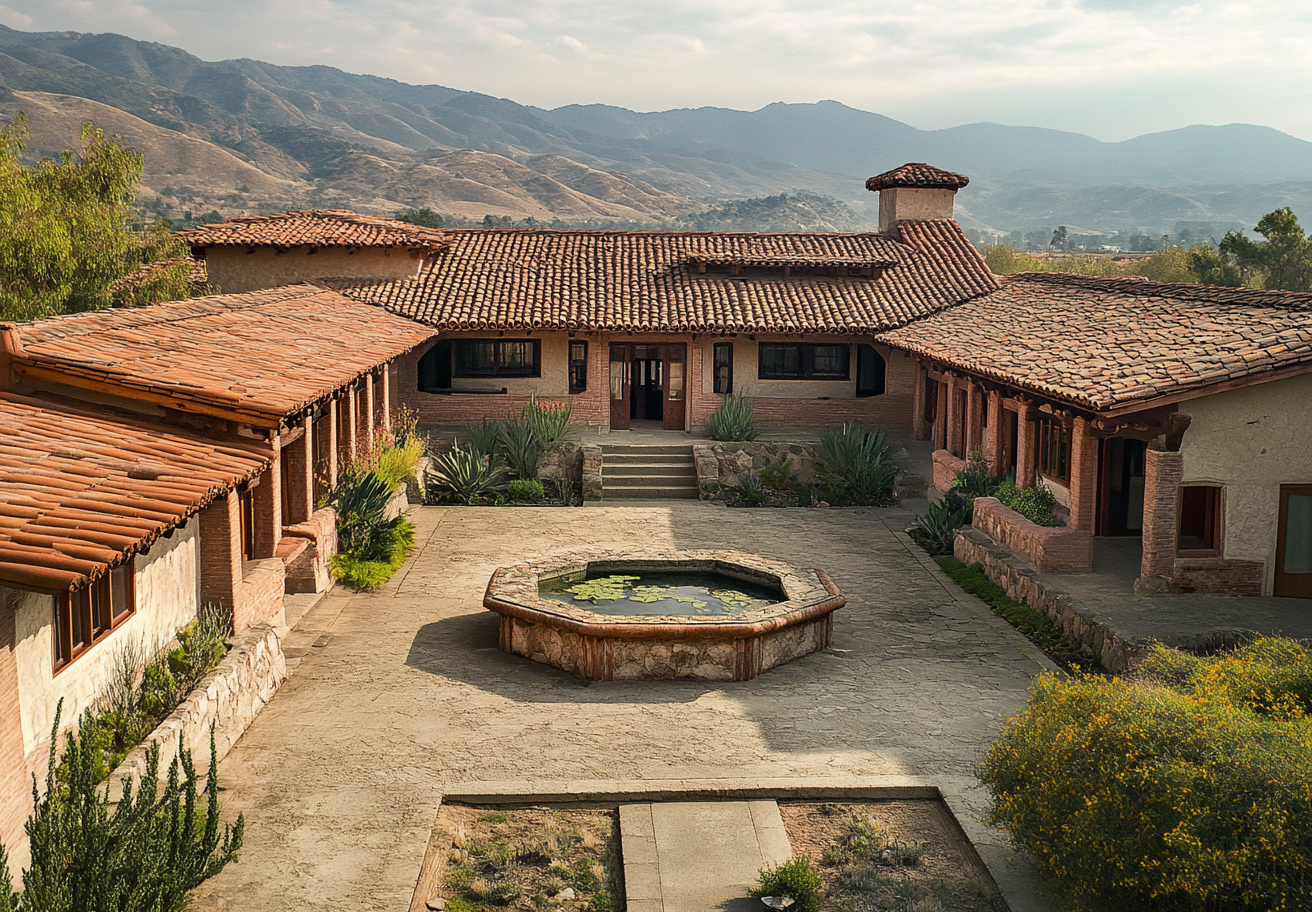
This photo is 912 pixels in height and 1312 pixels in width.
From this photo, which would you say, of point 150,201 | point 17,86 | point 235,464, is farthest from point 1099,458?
point 17,86

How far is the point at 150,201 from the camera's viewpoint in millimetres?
91312

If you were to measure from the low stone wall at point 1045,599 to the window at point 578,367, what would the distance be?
10.3 meters

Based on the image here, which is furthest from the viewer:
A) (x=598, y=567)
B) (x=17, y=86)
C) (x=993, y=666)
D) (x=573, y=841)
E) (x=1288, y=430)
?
(x=17, y=86)

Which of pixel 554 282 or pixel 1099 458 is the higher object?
pixel 554 282

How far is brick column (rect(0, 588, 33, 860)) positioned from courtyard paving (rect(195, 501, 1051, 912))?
1225 mm

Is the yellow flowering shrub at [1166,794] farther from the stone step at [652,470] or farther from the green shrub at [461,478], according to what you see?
the stone step at [652,470]

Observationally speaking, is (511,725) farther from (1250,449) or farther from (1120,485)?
(1120,485)

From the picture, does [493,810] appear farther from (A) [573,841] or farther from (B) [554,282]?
(B) [554,282]

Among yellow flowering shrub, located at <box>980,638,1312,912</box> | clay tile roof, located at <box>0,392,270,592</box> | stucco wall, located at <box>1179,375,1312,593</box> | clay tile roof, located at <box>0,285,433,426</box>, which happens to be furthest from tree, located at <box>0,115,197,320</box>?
yellow flowering shrub, located at <box>980,638,1312,912</box>

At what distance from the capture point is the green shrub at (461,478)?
20.2m

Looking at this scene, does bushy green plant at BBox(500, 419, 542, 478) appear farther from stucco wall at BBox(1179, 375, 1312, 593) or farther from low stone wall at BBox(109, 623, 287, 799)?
stucco wall at BBox(1179, 375, 1312, 593)

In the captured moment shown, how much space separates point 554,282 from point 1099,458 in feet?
43.8

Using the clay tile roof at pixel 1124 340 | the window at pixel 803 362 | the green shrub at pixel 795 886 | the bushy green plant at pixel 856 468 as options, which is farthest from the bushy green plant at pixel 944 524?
the green shrub at pixel 795 886

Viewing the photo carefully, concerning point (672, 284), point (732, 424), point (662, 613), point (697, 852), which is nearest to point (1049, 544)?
point (662, 613)
